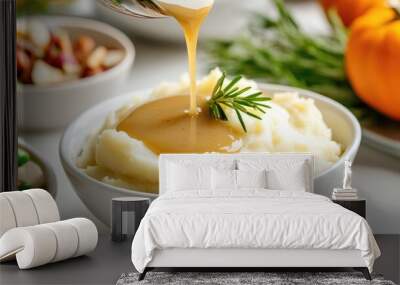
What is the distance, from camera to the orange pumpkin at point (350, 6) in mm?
5125

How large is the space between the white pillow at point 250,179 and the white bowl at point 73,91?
98 cm

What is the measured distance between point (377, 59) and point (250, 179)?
0.94 meters

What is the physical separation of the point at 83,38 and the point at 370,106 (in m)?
1.72

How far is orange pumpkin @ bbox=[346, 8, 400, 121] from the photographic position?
189 inches

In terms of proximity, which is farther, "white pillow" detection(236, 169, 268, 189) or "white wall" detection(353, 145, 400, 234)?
"white wall" detection(353, 145, 400, 234)

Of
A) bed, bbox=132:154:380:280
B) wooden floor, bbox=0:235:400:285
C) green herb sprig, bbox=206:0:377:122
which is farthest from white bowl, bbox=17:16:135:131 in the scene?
bed, bbox=132:154:380:280

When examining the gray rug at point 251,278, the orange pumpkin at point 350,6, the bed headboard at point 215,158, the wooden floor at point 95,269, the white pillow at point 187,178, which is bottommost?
the wooden floor at point 95,269

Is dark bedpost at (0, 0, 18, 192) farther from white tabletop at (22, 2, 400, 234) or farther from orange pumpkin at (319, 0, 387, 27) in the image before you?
orange pumpkin at (319, 0, 387, 27)

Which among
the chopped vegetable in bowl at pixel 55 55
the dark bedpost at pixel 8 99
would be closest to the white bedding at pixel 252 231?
the dark bedpost at pixel 8 99

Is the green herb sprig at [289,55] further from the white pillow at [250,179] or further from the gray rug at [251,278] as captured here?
the gray rug at [251,278]

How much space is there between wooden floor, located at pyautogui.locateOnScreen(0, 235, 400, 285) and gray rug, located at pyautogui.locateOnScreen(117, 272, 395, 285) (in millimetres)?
131

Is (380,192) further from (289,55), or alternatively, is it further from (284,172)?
(289,55)

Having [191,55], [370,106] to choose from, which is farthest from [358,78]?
[191,55]

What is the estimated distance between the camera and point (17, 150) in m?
5.15
